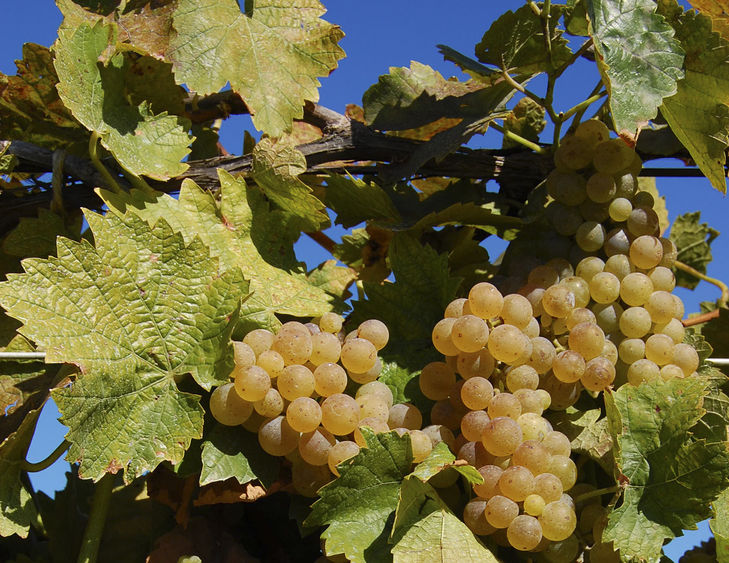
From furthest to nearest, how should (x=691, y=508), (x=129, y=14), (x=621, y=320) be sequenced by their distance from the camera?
(x=129, y=14) → (x=621, y=320) → (x=691, y=508)

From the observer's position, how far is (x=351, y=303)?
111cm

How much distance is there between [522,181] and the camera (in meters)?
1.26

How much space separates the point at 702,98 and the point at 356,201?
51 centimetres

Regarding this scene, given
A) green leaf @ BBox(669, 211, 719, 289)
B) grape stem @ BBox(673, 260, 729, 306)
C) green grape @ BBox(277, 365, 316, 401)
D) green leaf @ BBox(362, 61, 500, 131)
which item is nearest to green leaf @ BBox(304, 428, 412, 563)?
green grape @ BBox(277, 365, 316, 401)

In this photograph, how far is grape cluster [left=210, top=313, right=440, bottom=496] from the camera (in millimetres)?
903

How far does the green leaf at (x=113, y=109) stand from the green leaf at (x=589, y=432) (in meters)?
0.64

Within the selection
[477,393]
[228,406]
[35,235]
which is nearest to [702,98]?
[477,393]

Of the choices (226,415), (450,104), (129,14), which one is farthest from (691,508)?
(129,14)

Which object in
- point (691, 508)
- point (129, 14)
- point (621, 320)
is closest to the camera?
point (691, 508)

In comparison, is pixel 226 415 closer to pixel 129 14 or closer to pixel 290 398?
pixel 290 398

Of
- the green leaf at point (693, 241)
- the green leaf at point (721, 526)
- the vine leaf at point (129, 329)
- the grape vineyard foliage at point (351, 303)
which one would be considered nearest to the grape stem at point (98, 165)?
the grape vineyard foliage at point (351, 303)

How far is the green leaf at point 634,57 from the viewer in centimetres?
100

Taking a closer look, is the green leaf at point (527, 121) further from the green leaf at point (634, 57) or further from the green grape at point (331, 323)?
the green grape at point (331, 323)

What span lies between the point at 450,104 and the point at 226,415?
63cm
